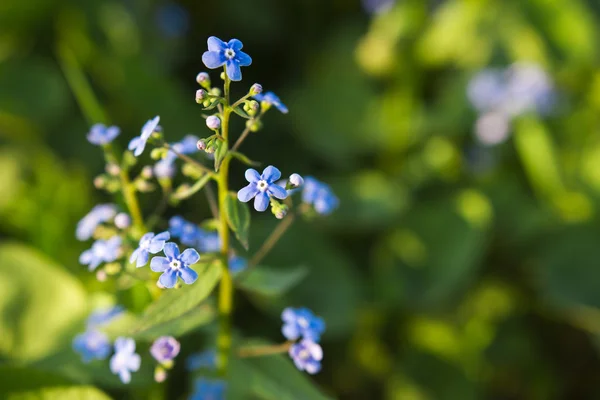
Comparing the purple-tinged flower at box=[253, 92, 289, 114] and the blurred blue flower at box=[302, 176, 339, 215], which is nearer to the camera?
the purple-tinged flower at box=[253, 92, 289, 114]

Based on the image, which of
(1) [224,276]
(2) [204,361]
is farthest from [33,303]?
(1) [224,276]

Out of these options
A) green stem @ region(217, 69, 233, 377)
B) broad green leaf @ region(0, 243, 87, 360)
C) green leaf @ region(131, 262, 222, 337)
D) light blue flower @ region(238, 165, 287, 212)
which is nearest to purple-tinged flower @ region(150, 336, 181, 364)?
green leaf @ region(131, 262, 222, 337)

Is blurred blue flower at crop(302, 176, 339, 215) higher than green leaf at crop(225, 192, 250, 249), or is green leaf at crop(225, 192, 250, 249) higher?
green leaf at crop(225, 192, 250, 249)

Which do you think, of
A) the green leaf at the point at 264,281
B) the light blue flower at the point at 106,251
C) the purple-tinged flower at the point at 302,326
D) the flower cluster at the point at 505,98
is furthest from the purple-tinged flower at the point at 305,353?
the flower cluster at the point at 505,98

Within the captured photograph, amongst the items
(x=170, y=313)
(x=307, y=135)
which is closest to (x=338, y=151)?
(x=307, y=135)

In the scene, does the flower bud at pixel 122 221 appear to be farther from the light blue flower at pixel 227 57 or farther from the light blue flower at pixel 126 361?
the light blue flower at pixel 227 57

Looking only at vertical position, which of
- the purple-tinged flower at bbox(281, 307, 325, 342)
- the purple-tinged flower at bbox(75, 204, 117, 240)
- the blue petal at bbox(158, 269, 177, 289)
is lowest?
the purple-tinged flower at bbox(75, 204, 117, 240)

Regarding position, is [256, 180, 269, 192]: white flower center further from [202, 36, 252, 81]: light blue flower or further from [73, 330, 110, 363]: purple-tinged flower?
[73, 330, 110, 363]: purple-tinged flower
